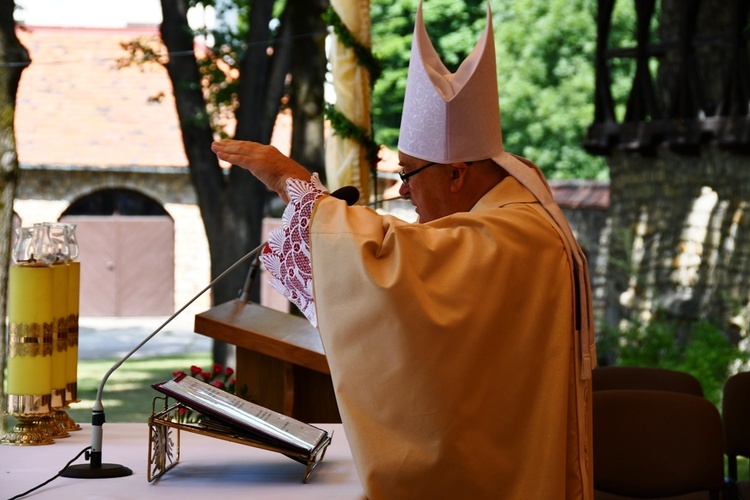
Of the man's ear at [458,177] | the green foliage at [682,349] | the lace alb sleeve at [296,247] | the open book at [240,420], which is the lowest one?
the green foliage at [682,349]

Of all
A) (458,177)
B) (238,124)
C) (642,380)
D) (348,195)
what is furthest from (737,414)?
(238,124)

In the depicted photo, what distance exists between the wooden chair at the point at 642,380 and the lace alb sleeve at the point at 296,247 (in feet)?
8.03

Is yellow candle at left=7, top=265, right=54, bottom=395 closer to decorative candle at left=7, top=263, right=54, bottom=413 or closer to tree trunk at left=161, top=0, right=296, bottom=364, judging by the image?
decorative candle at left=7, top=263, right=54, bottom=413

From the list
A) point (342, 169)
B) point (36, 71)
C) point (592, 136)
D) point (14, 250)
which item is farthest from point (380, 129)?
point (14, 250)

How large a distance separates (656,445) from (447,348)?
181cm

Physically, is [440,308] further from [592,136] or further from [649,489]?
[592,136]

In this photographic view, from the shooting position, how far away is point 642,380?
13.8ft

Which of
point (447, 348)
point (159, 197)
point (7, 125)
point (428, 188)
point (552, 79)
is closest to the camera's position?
point (447, 348)

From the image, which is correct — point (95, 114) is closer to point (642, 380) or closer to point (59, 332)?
point (642, 380)

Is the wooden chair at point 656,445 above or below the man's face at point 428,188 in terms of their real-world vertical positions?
below

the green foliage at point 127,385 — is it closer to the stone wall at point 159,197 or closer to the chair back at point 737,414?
the stone wall at point 159,197

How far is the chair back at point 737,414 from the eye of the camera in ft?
13.6

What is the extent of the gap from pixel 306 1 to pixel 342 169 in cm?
540

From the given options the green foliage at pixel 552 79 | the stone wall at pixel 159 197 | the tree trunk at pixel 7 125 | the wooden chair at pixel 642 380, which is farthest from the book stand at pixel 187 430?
the green foliage at pixel 552 79
